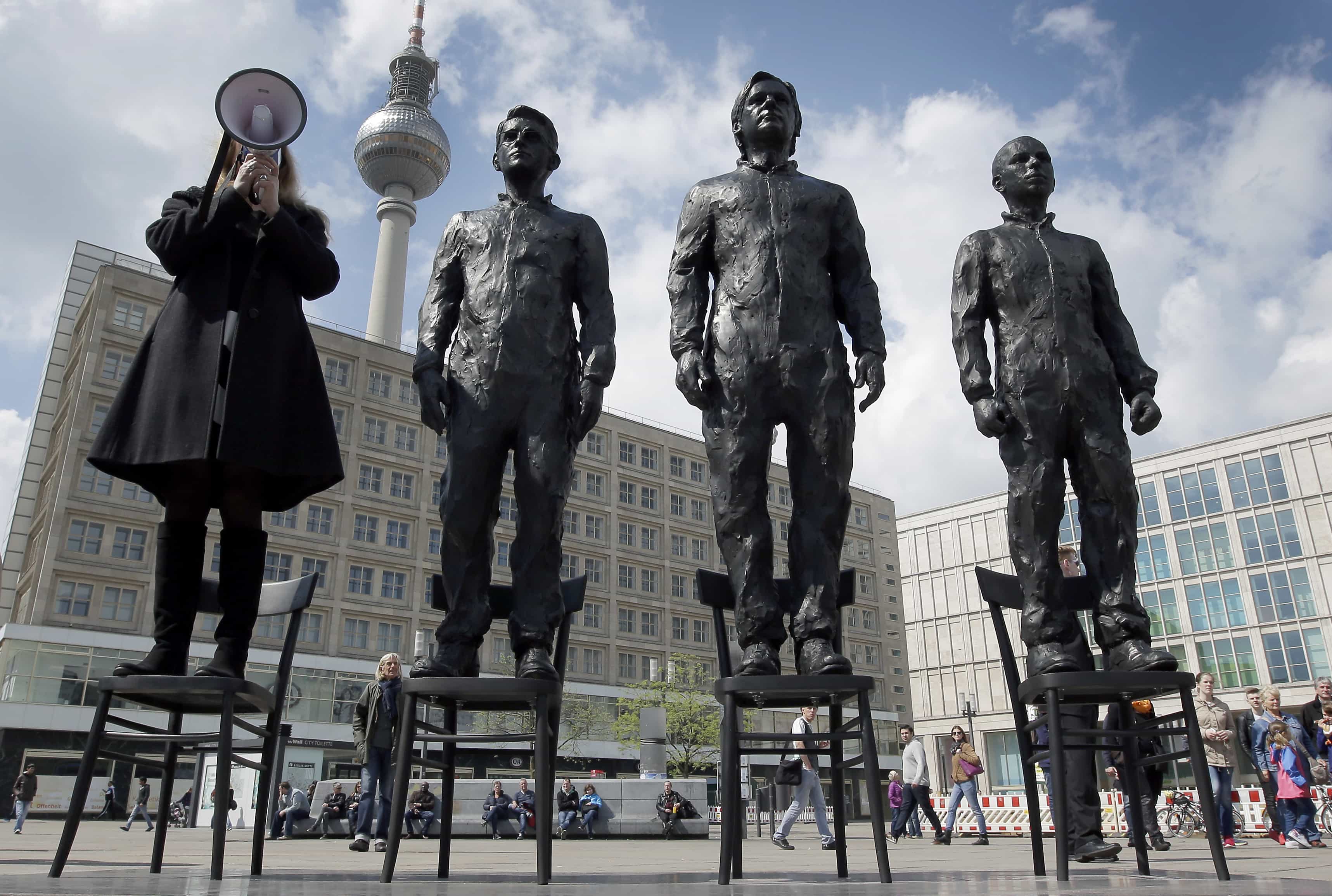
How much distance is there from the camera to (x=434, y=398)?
4.34 metres

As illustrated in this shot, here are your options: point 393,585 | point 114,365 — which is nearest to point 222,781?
point 114,365

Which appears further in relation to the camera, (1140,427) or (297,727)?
(297,727)

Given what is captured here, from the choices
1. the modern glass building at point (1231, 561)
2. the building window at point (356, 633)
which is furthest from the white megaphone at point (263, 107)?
the building window at point (356, 633)

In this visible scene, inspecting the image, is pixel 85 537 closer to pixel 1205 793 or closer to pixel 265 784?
pixel 265 784

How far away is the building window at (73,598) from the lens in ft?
146

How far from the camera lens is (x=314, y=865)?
20.3 feet

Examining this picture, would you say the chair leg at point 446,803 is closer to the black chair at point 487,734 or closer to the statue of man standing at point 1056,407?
the black chair at point 487,734

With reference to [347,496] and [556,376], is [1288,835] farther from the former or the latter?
[347,496]

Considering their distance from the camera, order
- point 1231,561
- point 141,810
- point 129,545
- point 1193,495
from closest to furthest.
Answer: point 141,810 < point 129,545 < point 1231,561 < point 1193,495

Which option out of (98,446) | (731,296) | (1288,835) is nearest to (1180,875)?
(731,296)

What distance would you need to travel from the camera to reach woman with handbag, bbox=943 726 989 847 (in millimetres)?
13750

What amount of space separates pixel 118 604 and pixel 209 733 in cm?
4865

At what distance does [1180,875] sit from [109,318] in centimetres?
5305

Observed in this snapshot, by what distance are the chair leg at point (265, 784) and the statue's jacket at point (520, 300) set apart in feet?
5.45
